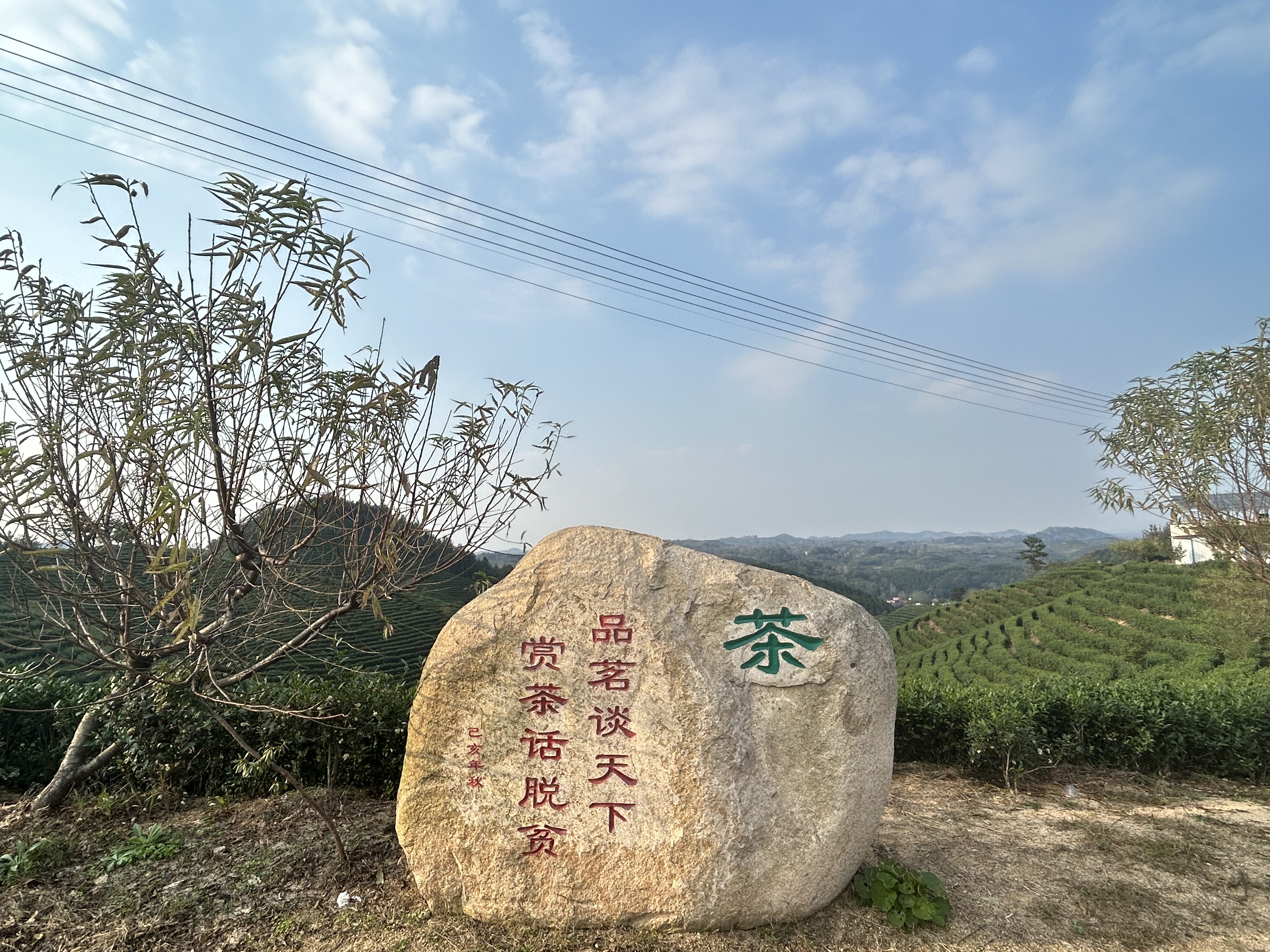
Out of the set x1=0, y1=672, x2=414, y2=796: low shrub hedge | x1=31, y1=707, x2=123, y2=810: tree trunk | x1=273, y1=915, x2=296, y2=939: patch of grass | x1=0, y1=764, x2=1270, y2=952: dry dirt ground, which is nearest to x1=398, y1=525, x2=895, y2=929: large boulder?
x1=0, y1=764, x2=1270, y2=952: dry dirt ground

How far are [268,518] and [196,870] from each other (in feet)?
6.77

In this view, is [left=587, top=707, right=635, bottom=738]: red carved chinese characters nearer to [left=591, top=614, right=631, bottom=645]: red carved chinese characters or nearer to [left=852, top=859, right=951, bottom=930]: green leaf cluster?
[left=591, top=614, right=631, bottom=645]: red carved chinese characters

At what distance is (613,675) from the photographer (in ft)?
11.2

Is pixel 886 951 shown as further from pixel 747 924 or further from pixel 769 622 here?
pixel 769 622

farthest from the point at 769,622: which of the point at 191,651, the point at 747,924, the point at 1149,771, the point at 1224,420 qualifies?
the point at 1224,420

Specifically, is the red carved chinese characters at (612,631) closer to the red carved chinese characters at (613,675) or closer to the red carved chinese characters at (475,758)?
the red carved chinese characters at (613,675)

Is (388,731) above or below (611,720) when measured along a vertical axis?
below

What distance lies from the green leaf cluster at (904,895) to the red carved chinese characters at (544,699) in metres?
1.92

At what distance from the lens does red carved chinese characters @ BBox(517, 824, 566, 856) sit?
132 inches

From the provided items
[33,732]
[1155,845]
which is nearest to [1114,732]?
[1155,845]

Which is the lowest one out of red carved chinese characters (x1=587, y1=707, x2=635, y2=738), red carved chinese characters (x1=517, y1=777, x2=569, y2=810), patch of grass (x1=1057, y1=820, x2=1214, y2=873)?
patch of grass (x1=1057, y1=820, x2=1214, y2=873)

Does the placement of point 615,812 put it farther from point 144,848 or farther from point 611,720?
point 144,848

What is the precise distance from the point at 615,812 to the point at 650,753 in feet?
1.11

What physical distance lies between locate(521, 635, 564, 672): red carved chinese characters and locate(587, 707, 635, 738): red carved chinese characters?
1.01ft
